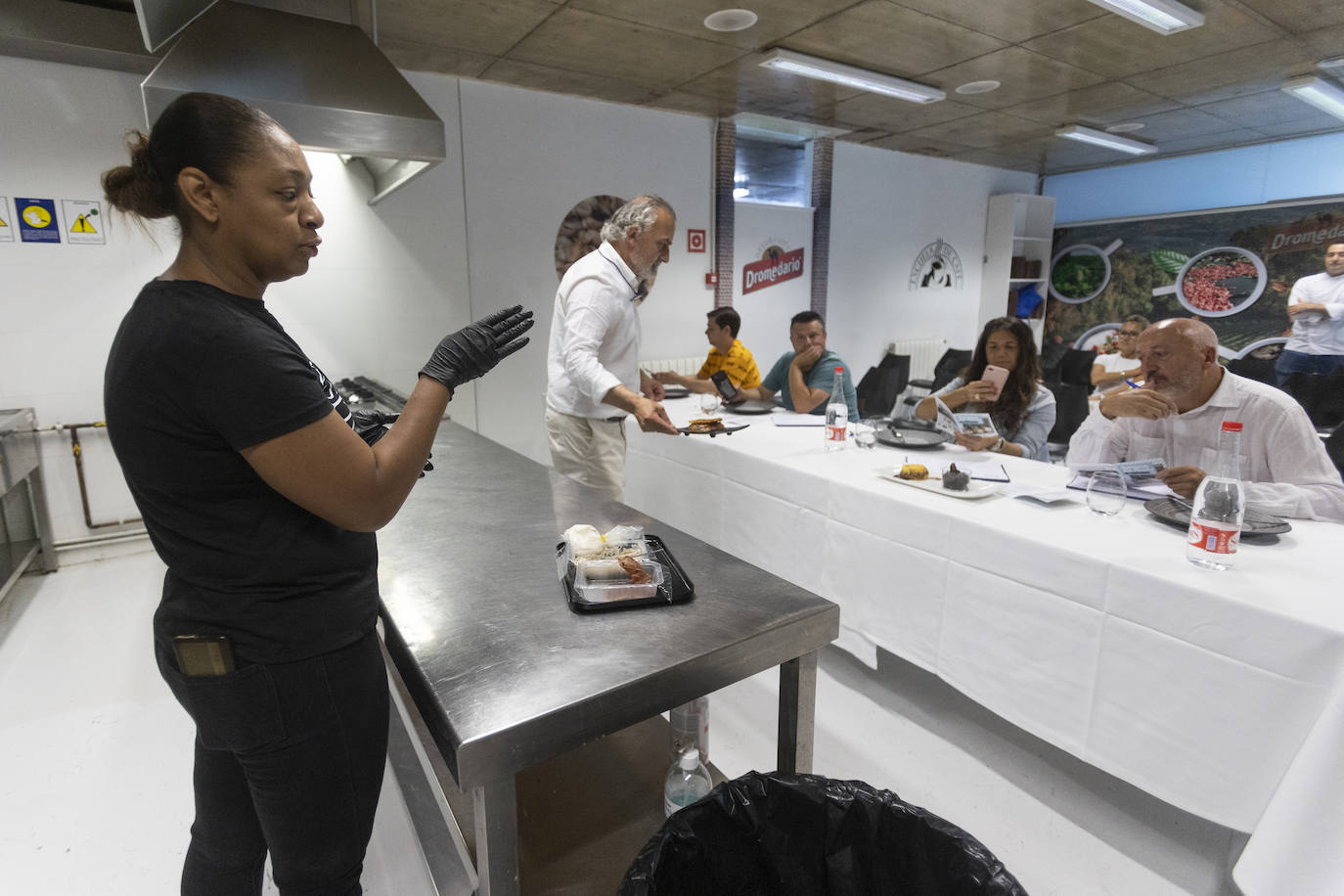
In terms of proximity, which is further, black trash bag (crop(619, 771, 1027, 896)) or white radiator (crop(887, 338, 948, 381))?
white radiator (crop(887, 338, 948, 381))

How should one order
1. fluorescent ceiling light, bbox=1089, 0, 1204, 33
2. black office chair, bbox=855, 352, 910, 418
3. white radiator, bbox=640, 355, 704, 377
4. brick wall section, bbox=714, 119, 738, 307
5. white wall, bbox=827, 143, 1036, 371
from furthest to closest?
white wall, bbox=827, 143, 1036, 371
black office chair, bbox=855, 352, 910, 418
brick wall section, bbox=714, 119, 738, 307
white radiator, bbox=640, 355, 704, 377
fluorescent ceiling light, bbox=1089, 0, 1204, 33

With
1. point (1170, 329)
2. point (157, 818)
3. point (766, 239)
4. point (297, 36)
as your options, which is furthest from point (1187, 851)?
point (766, 239)

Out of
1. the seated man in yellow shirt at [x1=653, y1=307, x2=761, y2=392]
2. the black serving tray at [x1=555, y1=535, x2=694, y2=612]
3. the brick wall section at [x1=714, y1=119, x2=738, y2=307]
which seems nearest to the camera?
the black serving tray at [x1=555, y1=535, x2=694, y2=612]

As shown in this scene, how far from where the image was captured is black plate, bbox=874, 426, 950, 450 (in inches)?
106

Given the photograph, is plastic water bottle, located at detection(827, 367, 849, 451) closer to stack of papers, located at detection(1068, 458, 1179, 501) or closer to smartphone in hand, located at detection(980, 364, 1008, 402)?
smartphone in hand, located at detection(980, 364, 1008, 402)

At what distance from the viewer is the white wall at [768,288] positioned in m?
5.84

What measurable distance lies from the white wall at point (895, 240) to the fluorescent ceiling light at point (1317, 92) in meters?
2.82

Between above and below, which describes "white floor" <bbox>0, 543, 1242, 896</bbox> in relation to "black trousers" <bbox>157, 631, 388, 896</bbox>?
below

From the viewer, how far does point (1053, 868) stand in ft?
5.49

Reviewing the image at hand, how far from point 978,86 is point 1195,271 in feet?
13.5

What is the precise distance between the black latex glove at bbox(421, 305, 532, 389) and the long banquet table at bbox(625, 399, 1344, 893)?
1.40 metres

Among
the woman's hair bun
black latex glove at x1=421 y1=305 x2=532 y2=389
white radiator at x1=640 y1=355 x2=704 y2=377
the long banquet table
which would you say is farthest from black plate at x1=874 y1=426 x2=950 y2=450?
white radiator at x1=640 y1=355 x2=704 y2=377

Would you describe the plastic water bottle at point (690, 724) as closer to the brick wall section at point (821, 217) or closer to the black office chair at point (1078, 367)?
the brick wall section at point (821, 217)

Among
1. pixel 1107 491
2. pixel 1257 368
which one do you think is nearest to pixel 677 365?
pixel 1107 491
